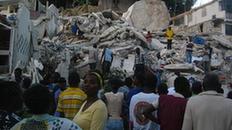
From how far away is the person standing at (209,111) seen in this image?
14.4 ft

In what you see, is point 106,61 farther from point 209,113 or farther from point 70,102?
point 209,113

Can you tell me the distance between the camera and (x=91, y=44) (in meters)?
22.7

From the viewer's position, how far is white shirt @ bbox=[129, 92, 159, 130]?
213 inches

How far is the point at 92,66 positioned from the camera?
18406 mm

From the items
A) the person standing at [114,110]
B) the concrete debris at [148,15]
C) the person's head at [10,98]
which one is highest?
the concrete debris at [148,15]

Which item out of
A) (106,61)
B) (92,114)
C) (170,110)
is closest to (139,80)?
(170,110)

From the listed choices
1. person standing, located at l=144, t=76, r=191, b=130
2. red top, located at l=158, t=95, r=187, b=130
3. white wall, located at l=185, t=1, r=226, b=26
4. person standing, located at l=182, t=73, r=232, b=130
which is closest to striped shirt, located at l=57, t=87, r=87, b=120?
person standing, located at l=144, t=76, r=191, b=130

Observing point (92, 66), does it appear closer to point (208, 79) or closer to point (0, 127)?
point (208, 79)

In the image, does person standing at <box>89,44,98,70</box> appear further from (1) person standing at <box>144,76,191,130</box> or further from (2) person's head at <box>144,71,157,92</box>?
(1) person standing at <box>144,76,191,130</box>

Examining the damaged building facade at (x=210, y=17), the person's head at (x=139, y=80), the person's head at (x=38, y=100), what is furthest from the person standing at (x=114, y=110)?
the damaged building facade at (x=210, y=17)

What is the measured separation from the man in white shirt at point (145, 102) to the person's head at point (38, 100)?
7.78 ft

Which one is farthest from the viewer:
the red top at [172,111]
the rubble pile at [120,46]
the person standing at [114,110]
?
the rubble pile at [120,46]

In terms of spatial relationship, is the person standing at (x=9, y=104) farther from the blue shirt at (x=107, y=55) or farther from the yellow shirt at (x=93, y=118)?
the blue shirt at (x=107, y=55)

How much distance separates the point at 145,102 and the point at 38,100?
2432 millimetres
